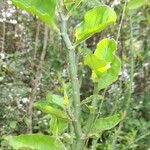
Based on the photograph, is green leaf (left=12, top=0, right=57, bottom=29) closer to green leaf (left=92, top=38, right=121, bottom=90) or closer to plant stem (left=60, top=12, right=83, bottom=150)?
plant stem (left=60, top=12, right=83, bottom=150)

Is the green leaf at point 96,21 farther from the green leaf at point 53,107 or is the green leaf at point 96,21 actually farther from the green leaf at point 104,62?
the green leaf at point 53,107

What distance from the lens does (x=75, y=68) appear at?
3.04 ft

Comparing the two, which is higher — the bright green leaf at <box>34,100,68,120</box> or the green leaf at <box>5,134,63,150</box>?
the bright green leaf at <box>34,100,68,120</box>

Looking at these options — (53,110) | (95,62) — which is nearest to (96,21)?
(95,62)

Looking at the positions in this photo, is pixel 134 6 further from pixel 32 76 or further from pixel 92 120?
pixel 32 76

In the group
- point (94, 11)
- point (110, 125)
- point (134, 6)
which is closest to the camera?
point (94, 11)

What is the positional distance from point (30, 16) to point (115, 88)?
0.79m

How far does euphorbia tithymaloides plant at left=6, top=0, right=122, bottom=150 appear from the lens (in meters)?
0.91

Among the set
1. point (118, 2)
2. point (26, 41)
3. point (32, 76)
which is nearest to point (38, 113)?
point (32, 76)

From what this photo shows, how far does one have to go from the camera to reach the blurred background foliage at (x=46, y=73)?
2943mm

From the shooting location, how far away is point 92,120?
1.00m

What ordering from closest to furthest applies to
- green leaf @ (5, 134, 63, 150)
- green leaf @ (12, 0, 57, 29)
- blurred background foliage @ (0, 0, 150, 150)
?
green leaf @ (12, 0, 57, 29) < green leaf @ (5, 134, 63, 150) < blurred background foliage @ (0, 0, 150, 150)

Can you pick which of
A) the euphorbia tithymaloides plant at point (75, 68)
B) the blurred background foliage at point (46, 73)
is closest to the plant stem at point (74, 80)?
the euphorbia tithymaloides plant at point (75, 68)

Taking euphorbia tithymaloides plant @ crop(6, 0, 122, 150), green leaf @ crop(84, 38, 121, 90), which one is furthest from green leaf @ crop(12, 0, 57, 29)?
green leaf @ crop(84, 38, 121, 90)
